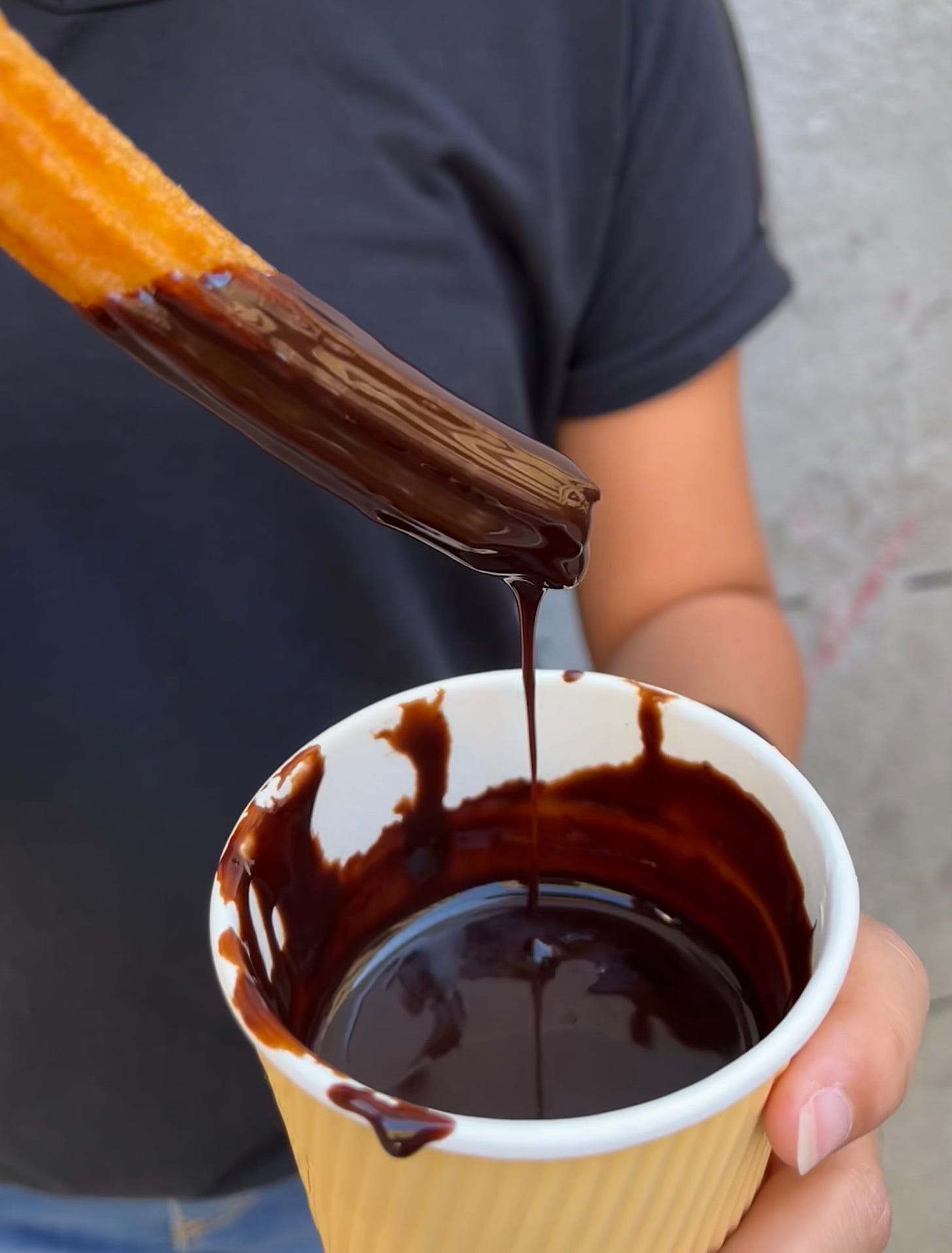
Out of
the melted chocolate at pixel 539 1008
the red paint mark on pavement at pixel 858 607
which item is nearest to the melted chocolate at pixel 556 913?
the melted chocolate at pixel 539 1008

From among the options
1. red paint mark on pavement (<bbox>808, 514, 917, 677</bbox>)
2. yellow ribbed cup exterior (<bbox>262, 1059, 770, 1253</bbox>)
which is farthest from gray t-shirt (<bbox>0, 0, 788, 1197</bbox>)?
red paint mark on pavement (<bbox>808, 514, 917, 677</bbox>)

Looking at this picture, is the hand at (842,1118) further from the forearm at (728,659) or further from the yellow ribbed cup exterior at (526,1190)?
the forearm at (728,659)

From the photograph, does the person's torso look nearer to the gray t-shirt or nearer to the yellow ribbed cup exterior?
the gray t-shirt

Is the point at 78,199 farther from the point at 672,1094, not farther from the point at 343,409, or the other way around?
the point at 672,1094

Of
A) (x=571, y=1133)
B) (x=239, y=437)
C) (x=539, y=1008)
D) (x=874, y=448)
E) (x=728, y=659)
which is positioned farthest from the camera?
(x=874, y=448)

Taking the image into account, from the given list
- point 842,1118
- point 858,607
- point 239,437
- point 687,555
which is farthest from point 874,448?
point 842,1118

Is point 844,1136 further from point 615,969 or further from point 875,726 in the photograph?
point 875,726
